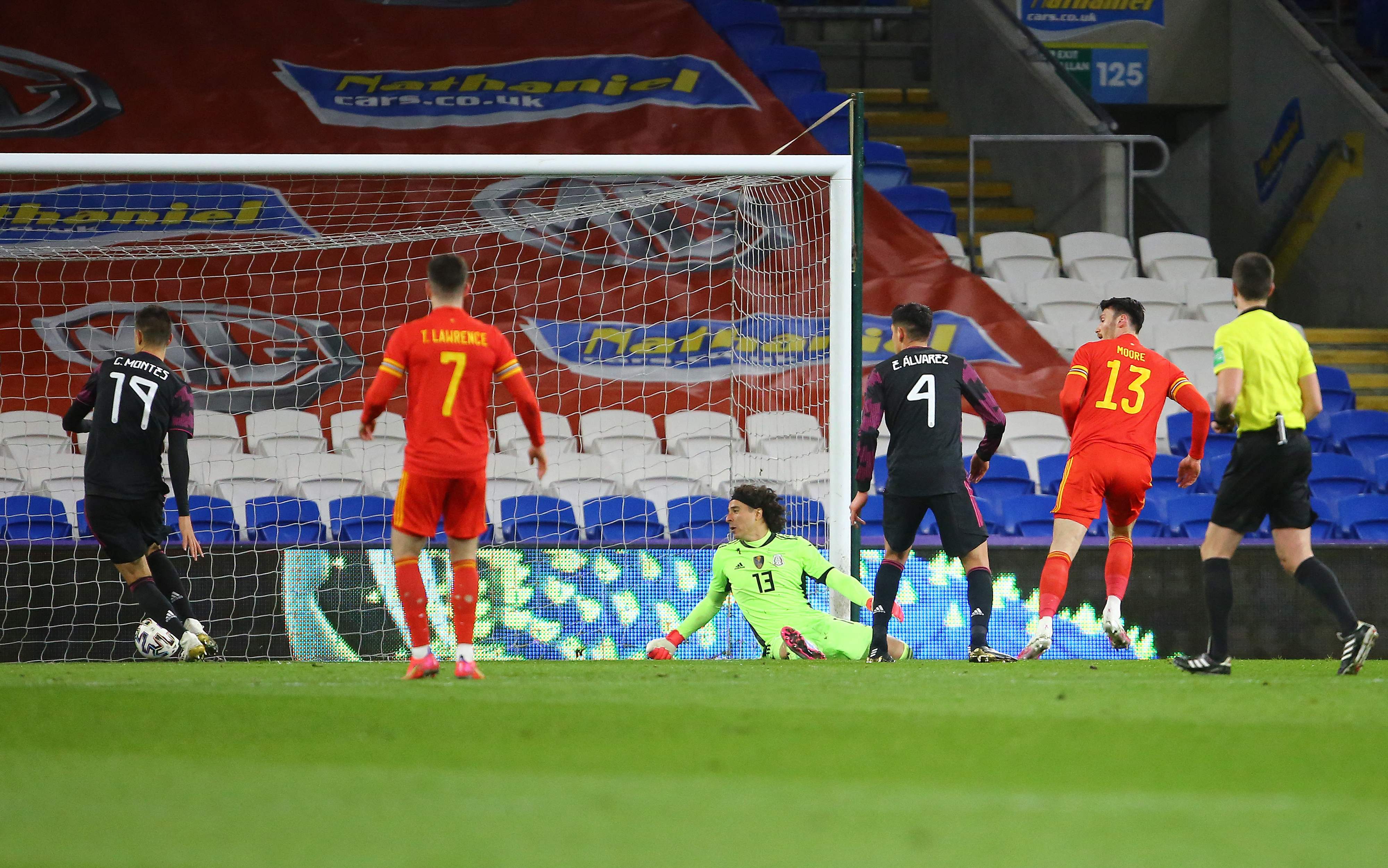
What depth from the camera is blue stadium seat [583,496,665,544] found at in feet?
29.0

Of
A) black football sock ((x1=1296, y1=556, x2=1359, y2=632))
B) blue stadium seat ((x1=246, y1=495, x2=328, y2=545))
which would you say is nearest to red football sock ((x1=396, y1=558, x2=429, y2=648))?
black football sock ((x1=1296, y1=556, x2=1359, y2=632))

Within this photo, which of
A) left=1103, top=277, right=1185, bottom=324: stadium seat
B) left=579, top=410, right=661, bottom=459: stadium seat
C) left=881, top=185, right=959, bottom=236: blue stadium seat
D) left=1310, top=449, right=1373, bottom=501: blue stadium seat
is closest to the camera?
left=579, top=410, right=661, bottom=459: stadium seat

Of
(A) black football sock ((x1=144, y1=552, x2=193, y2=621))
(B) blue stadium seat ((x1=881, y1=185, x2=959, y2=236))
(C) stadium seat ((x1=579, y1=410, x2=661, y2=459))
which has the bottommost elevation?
(A) black football sock ((x1=144, y1=552, x2=193, y2=621))

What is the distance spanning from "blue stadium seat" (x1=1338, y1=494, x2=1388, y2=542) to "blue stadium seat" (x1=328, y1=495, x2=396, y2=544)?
628 centimetres

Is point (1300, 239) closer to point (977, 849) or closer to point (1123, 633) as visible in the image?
point (1123, 633)

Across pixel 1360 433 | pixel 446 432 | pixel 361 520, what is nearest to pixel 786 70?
pixel 1360 433

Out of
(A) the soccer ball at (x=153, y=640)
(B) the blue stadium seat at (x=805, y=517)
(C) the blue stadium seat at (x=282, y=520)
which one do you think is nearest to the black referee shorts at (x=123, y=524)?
(A) the soccer ball at (x=153, y=640)

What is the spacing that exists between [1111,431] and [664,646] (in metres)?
2.31

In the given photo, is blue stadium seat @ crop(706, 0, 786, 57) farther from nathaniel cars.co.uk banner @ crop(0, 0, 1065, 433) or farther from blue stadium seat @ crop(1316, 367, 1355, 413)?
blue stadium seat @ crop(1316, 367, 1355, 413)

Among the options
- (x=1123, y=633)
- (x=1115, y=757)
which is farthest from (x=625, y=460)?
(x=1115, y=757)

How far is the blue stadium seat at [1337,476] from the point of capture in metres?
10.2

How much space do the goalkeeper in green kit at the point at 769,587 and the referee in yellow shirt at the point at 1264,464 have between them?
177 centimetres

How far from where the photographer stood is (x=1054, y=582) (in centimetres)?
639

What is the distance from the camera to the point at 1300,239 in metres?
15.3
